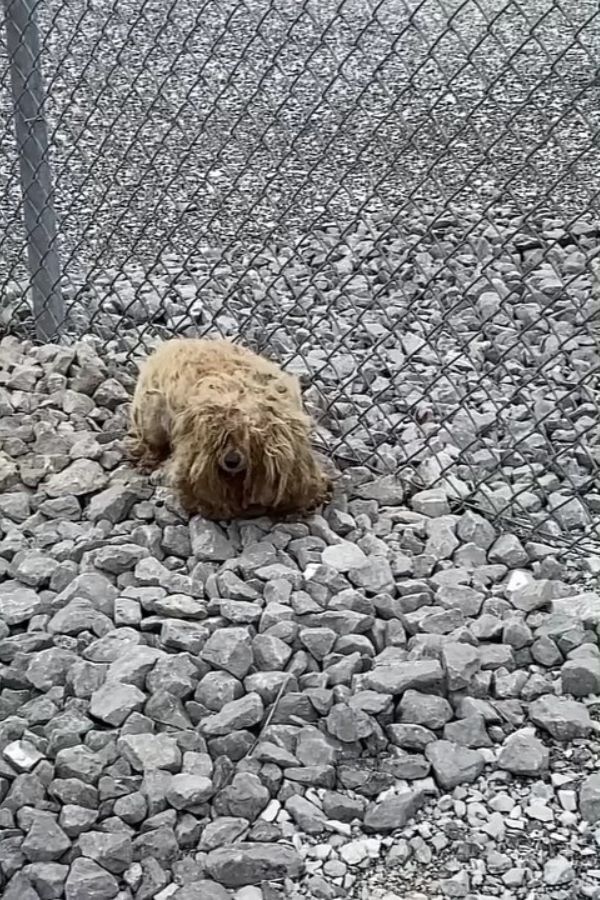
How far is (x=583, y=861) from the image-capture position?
1921mm

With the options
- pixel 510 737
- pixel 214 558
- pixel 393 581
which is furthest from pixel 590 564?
pixel 214 558

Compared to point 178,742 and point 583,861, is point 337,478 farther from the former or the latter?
point 583,861

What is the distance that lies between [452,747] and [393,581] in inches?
21.9

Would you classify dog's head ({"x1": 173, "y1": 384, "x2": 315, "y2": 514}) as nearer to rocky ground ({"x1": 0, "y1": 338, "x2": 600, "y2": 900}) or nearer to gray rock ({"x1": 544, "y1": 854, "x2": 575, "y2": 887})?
rocky ground ({"x1": 0, "y1": 338, "x2": 600, "y2": 900})

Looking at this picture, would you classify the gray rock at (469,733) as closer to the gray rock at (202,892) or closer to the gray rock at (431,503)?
the gray rock at (202,892)

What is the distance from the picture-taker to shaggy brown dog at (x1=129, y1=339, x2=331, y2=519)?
274cm

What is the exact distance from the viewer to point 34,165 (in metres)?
3.64

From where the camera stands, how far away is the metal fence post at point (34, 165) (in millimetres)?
3461

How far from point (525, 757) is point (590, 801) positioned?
15 cm

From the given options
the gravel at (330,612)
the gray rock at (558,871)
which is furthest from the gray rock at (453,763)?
the gray rock at (558,871)

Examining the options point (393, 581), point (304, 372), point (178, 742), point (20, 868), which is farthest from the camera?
point (304, 372)

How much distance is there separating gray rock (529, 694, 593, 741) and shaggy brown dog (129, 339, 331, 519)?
0.86 metres

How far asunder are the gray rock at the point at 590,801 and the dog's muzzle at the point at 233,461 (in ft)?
3.62

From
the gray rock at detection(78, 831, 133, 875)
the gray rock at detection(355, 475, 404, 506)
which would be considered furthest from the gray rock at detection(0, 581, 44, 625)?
the gray rock at detection(355, 475, 404, 506)
